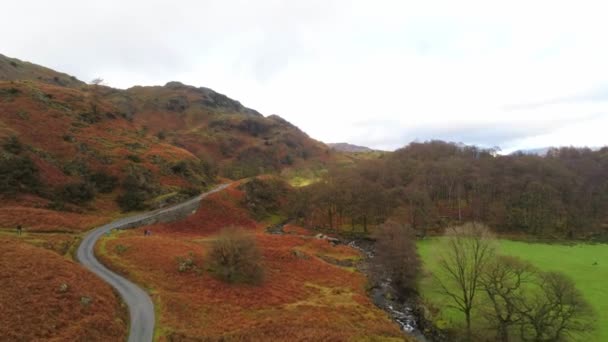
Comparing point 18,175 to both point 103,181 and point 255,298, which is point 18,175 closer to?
point 103,181

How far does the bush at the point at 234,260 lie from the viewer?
4241 cm

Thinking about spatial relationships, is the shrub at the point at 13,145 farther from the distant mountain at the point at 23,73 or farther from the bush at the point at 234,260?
the distant mountain at the point at 23,73

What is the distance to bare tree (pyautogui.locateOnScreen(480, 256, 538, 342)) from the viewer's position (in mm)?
31203

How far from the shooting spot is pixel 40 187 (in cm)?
6375

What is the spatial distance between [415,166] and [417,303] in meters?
80.7

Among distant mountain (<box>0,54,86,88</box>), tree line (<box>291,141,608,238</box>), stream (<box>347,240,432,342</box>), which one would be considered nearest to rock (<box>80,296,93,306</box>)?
stream (<box>347,240,432,342</box>)

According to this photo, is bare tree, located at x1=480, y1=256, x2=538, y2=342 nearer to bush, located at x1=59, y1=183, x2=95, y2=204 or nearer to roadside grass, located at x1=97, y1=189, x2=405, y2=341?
roadside grass, located at x1=97, y1=189, x2=405, y2=341

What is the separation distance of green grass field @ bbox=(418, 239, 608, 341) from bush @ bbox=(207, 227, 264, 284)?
80.8ft

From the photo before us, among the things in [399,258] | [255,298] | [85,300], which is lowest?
[255,298]

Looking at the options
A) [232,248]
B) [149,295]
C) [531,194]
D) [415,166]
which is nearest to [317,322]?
[232,248]

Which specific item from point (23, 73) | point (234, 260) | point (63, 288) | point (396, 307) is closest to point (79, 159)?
point (63, 288)

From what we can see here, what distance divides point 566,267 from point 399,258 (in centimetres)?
2751

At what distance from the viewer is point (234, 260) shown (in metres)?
42.8

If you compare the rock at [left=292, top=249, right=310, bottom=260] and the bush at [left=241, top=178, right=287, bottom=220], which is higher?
the bush at [left=241, top=178, right=287, bottom=220]
